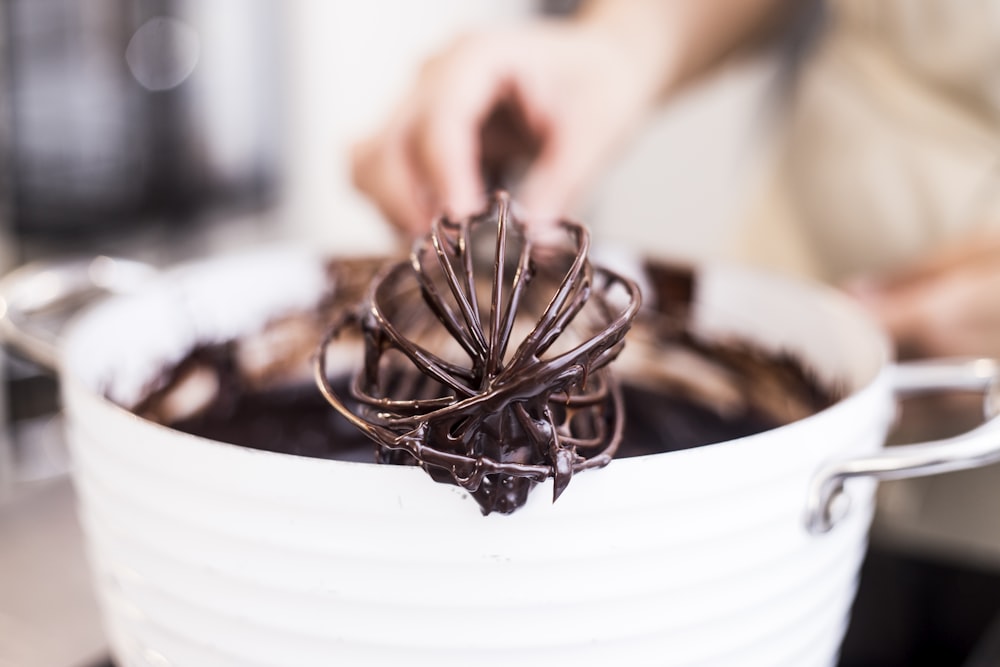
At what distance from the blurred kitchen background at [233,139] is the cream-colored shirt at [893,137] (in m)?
0.15

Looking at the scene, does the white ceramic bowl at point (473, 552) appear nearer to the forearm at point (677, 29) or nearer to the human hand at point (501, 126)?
the human hand at point (501, 126)

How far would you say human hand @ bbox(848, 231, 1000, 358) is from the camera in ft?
1.92

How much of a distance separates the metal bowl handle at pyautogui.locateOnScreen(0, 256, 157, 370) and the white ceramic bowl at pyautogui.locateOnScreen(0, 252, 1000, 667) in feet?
0.51

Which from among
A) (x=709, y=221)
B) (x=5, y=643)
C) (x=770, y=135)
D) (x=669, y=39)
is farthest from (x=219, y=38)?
(x=5, y=643)

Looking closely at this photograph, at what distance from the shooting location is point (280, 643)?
0.88ft

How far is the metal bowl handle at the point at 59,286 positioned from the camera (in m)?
0.43

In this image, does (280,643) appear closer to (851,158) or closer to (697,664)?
(697,664)

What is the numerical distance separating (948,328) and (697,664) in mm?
406

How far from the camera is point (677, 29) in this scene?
75 cm

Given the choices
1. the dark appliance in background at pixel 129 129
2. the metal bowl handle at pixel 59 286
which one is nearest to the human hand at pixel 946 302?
the metal bowl handle at pixel 59 286

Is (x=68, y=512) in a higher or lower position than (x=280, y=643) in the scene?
lower

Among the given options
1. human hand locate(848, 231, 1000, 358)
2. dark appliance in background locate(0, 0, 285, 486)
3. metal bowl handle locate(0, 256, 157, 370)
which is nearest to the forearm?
human hand locate(848, 231, 1000, 358)

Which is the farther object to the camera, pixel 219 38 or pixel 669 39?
pixel 219 38

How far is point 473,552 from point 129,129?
147cm
